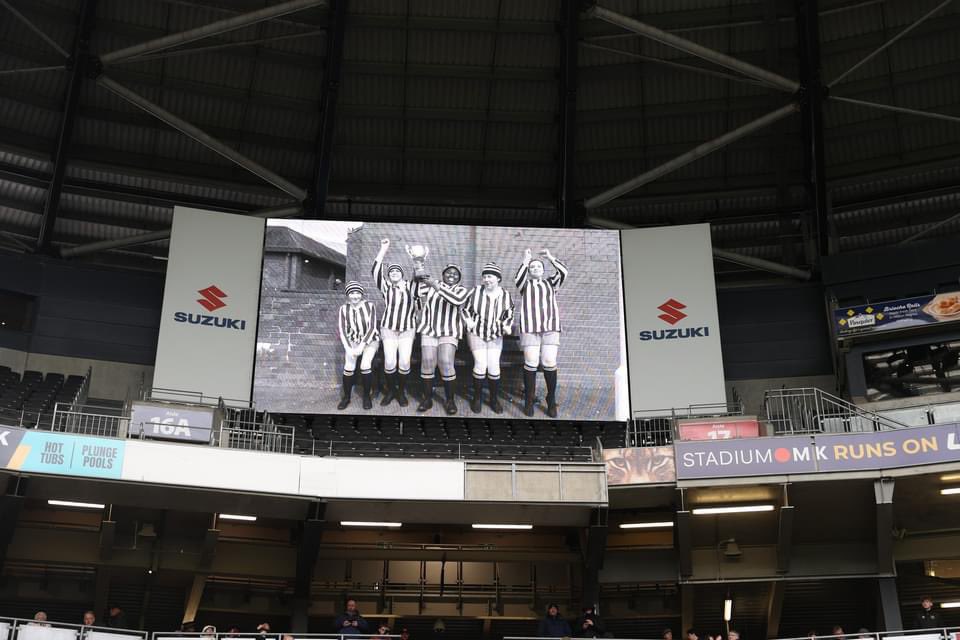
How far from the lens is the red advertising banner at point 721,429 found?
87.2 ft

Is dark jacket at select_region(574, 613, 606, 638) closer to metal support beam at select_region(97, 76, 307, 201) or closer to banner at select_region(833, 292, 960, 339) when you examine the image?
banner at select_region(833, 292, 960, 339)

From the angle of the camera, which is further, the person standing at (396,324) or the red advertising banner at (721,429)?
the person standing at (396,324)

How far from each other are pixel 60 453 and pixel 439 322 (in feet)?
33.7

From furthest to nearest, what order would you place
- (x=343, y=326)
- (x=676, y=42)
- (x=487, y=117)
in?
(x=487, y=117), (x=676, y=42), (x=343, y=326)

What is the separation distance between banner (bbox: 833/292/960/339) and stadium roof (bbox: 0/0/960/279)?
3.01 metres

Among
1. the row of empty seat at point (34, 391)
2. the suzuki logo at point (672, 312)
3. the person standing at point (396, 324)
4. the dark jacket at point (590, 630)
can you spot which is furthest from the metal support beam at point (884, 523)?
the row of empty seat at point (34, 391)

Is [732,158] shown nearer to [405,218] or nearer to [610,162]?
[610,162]

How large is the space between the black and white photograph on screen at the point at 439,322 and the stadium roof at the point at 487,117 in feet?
10.5

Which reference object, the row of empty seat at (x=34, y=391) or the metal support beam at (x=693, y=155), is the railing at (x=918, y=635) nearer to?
the metal support beam at (x=693, y=155)

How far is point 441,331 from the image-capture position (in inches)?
1163

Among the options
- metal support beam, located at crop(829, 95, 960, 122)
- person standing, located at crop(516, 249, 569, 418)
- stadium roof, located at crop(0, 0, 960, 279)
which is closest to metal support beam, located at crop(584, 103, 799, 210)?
stadium roof, located at crop(0, 0, 960, 279)

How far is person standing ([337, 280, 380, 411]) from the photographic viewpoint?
29.1 metres

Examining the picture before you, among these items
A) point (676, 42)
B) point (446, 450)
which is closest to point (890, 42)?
point (676, 42)

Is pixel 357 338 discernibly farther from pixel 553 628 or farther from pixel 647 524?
pixel 553 628
